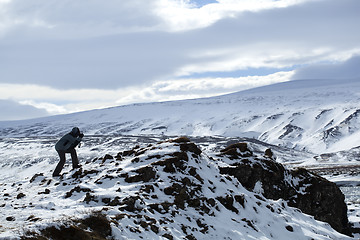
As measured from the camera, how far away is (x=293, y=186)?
104ft

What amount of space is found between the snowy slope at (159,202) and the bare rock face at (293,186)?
185 inches

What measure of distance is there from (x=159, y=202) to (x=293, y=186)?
55.5ft

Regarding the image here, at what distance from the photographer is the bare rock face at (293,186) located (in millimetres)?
29203

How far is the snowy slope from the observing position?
15.9 meters

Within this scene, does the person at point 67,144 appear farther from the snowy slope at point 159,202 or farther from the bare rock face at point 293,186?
the bare rock face at point 293,186

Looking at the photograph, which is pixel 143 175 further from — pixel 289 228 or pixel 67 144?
pixel 289 228

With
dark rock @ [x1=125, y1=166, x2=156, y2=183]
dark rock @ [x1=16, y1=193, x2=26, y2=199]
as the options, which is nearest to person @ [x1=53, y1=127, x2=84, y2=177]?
dark rock @ [x1=16, y1=193, x2=26, y2=199]

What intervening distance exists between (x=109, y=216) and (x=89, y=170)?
861cm

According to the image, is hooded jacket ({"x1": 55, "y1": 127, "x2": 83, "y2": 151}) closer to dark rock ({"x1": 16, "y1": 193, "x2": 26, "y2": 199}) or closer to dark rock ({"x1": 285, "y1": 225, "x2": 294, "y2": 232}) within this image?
dark rock ({"x1": 16, "y1": 193, "x2": 26, "y2": 199})

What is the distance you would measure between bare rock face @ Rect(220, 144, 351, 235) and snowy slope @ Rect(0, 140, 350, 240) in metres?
4.70

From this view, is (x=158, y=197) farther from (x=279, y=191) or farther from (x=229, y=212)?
(x=279, y=191)

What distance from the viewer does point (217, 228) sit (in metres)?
18.0

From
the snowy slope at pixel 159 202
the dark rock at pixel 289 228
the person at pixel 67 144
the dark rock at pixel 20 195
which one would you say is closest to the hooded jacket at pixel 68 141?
the person at pixel 67 144

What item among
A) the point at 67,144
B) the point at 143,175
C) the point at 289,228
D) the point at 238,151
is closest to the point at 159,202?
the point at 143,175
